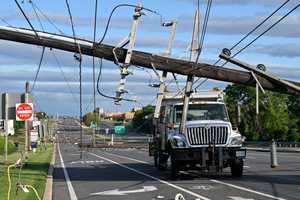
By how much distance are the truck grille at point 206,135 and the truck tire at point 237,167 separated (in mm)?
921

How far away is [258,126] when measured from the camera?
79.5 feet

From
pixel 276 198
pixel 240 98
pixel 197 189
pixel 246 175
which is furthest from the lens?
pixel 240 98

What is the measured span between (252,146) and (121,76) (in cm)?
5789

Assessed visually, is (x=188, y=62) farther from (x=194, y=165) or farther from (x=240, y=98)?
(x=240, y=98)

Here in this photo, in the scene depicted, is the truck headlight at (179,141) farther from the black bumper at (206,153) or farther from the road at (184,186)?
the road at (184,186)

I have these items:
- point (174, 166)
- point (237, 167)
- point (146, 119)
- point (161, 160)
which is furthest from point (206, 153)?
point (146, 119)

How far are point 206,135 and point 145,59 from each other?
345 cm

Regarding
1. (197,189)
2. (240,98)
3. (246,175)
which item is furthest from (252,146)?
(197,189)

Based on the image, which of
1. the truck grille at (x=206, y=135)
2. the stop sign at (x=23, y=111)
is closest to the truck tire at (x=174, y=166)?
the truck grille at (x=206, y=135)

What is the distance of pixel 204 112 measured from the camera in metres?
25.0

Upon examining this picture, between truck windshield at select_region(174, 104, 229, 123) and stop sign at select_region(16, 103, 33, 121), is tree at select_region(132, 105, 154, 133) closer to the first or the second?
stop sign at select_region(16, 103, 33, 121)

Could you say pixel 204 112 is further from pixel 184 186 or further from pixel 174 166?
pixel 184 186

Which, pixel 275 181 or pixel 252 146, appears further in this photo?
pixel 252 146

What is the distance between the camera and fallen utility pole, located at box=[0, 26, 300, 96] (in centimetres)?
2366
